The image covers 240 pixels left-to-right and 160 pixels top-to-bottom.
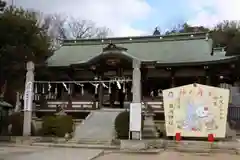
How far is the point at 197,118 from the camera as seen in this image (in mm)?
15477

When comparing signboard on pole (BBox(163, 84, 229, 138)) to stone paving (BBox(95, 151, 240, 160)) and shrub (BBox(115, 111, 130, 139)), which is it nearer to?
shrub (BBox(115, 111, 130, 139))

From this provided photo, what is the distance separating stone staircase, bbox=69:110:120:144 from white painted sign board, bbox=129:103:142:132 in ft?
6.80

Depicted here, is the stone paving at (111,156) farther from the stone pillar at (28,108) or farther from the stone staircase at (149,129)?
the stone pillar at (28,108)

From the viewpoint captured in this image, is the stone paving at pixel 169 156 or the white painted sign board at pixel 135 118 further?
the white painted sign board at pixel 135 118

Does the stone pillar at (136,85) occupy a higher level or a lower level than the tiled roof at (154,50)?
lower

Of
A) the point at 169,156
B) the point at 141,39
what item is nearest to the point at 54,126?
the point at 169,156

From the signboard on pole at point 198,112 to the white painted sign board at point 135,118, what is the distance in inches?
69.6

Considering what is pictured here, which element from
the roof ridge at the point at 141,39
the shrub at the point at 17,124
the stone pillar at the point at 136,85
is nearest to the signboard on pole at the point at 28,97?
Answer: the shrub at the point at 17,124

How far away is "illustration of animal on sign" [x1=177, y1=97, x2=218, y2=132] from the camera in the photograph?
50.5 ft

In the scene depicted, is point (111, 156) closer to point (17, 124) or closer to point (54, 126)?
point (54, 126)

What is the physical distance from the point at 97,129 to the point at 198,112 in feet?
20.5

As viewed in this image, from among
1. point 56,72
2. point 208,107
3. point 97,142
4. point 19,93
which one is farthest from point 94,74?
point 208,107

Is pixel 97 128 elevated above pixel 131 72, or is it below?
below

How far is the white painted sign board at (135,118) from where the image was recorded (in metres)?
14.9
